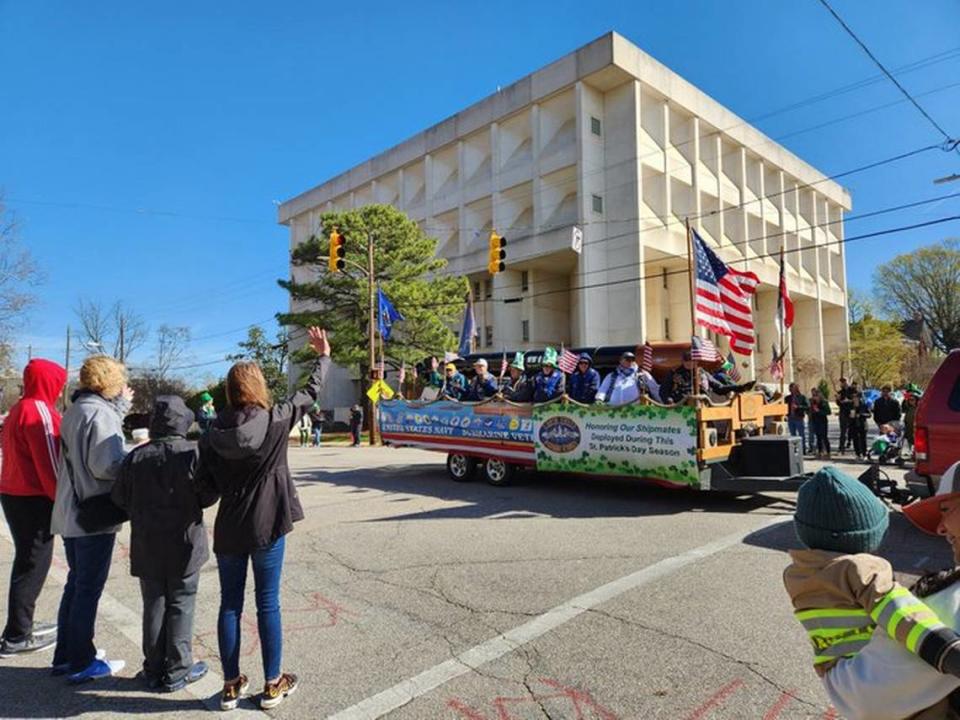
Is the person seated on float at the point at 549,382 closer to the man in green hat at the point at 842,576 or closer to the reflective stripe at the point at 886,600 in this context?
the man in green hat at the point at 842,576

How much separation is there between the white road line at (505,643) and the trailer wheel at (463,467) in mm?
5790

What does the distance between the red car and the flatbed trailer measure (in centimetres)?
151

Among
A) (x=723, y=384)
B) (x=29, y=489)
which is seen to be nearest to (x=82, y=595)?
(x=29, y=489)

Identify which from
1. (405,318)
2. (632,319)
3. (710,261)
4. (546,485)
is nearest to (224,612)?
(546,485)

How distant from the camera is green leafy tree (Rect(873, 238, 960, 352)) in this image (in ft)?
173

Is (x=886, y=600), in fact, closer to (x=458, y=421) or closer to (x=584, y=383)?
(x=584, y=383)

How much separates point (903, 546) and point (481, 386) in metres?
7.09

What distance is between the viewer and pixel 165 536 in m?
3.46

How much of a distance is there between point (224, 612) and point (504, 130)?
40931 mm

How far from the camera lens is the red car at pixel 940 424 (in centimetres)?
646

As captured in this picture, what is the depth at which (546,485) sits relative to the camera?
1096 centimetres

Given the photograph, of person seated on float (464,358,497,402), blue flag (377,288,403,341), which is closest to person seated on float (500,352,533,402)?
person seated on float (464,358,497,402)

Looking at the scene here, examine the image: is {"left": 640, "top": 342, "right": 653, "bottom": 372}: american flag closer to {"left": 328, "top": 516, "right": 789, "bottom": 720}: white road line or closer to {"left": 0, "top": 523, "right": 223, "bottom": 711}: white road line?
{"left": 328, "top": 516, "right": 789, "bottom": 720}: white road line

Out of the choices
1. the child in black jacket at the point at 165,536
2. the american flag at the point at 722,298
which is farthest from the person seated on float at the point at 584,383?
the child in black jacket at the point at 165,536
